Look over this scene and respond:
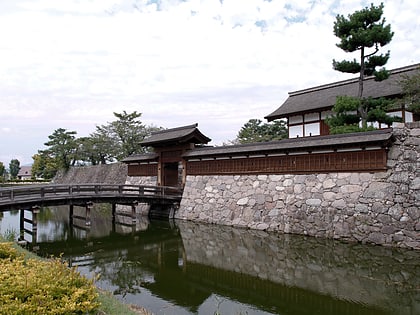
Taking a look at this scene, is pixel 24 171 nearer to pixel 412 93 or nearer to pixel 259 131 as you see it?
pixel 259 131

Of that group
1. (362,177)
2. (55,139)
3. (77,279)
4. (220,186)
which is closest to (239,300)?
(77,279)

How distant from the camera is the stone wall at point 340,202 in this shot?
11945 mm

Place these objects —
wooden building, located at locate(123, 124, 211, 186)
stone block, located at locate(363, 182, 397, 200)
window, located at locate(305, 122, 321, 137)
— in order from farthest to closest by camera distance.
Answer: wooden building, located at locate(123, 124, 211, 186) < window, located at locate(305, 122, 321, 137) < stone block, located at locate(363, 182, 397, 200)

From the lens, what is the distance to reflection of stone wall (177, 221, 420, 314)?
7.87 metres

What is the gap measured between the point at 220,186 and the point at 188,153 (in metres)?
3.12

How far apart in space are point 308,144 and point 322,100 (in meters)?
6.88

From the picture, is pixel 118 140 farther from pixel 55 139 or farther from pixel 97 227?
pixel 97 227

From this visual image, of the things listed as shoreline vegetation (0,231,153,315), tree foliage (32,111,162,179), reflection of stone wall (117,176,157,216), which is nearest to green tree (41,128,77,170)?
tree foliage (32,111,162,179)

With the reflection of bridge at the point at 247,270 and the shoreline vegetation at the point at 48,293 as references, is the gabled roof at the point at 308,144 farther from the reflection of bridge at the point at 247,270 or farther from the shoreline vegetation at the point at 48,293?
the shoreline vegetation at the point at 48,293

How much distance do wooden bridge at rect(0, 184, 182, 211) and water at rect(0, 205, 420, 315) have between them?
1.56 metres

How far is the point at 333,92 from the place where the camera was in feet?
69.3

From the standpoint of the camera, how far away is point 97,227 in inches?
728

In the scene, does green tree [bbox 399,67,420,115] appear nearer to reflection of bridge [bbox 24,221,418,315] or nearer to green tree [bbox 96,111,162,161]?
reflection of bridge [bbox 24,221,418,315]

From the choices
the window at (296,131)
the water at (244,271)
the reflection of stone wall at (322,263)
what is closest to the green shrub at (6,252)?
the water at (244,271)
